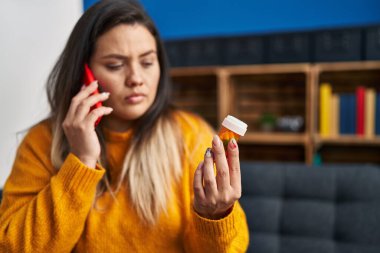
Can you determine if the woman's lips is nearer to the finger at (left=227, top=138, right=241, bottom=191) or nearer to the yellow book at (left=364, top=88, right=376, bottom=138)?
the finger at (left=227, top=138, right=241, bottom=191)

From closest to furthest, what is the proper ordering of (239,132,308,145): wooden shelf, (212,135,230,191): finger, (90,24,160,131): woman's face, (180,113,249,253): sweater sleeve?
(212,135,230,191): finger
(180,113,249,253): sweater sleeve
(90,24,160,131): woman's face
(239,132,308,145): wooden shelf

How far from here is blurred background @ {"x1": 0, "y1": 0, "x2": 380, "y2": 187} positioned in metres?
1.38

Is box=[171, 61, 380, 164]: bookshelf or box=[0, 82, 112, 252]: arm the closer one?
box=[0, 82, 112, 252]: arm

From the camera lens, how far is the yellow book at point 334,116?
8.46 feet

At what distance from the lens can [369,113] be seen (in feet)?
8.17

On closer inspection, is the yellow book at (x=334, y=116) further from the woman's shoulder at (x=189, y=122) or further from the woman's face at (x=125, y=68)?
the woman's face at (x=125, y=68)

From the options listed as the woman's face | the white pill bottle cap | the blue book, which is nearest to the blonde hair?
the woman's face

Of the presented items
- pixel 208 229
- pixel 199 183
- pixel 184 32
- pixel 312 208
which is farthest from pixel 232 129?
pixel 184 32

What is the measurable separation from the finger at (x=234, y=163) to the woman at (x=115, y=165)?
2.1 inches

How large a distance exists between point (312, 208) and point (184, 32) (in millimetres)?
2221

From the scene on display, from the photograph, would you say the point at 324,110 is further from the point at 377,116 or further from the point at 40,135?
the point at 40,135

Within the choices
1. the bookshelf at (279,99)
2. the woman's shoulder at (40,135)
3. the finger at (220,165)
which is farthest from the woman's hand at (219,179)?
the bookshelf at (279,99)

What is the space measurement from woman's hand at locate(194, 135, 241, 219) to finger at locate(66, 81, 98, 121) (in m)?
→ 0.35

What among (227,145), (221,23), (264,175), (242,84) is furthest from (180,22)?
(227,145)
